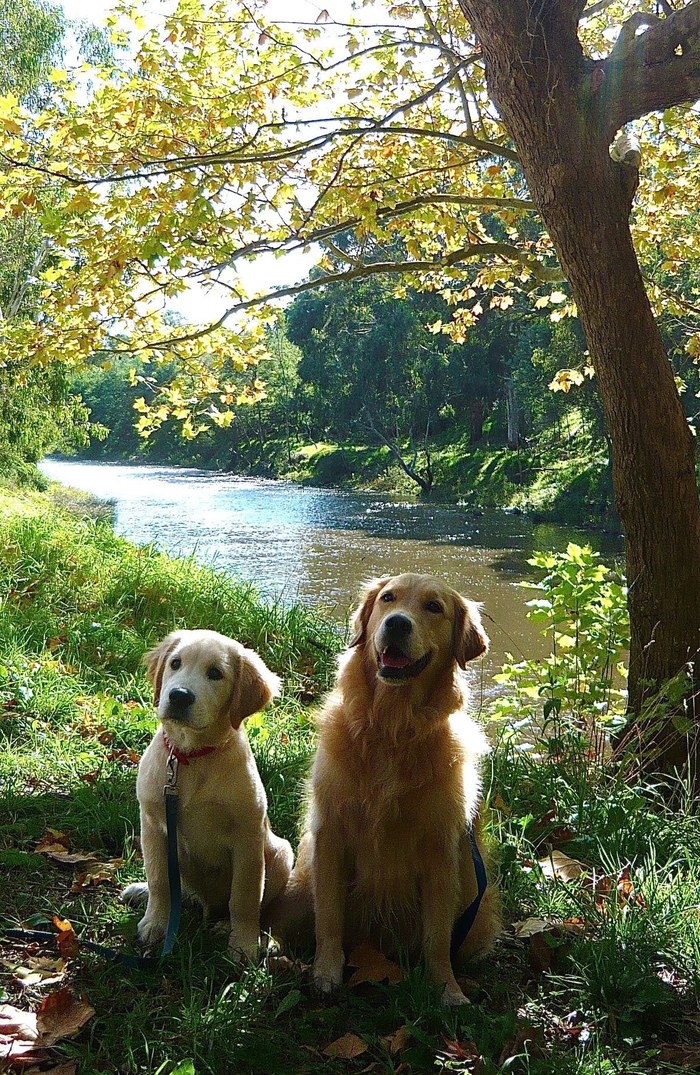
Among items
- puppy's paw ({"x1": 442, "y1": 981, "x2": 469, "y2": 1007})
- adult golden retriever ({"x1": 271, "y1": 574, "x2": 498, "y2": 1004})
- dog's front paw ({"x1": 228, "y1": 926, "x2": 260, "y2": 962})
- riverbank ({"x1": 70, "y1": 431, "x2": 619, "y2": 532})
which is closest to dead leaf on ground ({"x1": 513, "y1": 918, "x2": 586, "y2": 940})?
adult golden retriever ({"x1": 271, "y1": 574, "x2": 498, "y2": 1004})

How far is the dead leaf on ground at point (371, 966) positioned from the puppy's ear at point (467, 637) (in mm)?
1001

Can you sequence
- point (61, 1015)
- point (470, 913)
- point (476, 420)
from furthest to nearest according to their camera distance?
point (476, 420)
point (470, 913)
point (61, 1015)

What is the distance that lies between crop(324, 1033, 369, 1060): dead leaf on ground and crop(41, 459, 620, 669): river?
527 centimetres

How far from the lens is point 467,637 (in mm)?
2906

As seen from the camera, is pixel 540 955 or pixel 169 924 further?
pixel 540 955

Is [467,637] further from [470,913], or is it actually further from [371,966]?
[371,966]

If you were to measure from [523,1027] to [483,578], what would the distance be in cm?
1308

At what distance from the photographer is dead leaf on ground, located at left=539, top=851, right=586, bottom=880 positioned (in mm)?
3412

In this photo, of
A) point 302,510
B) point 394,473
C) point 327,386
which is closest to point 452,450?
point 394,473

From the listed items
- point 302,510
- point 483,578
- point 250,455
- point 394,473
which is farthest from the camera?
point 250,455

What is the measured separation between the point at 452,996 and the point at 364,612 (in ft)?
4.08

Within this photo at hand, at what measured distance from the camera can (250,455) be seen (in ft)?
179

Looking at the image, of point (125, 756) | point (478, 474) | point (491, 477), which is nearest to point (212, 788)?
point (125, 756)

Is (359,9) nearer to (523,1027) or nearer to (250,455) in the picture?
(523,1027)
